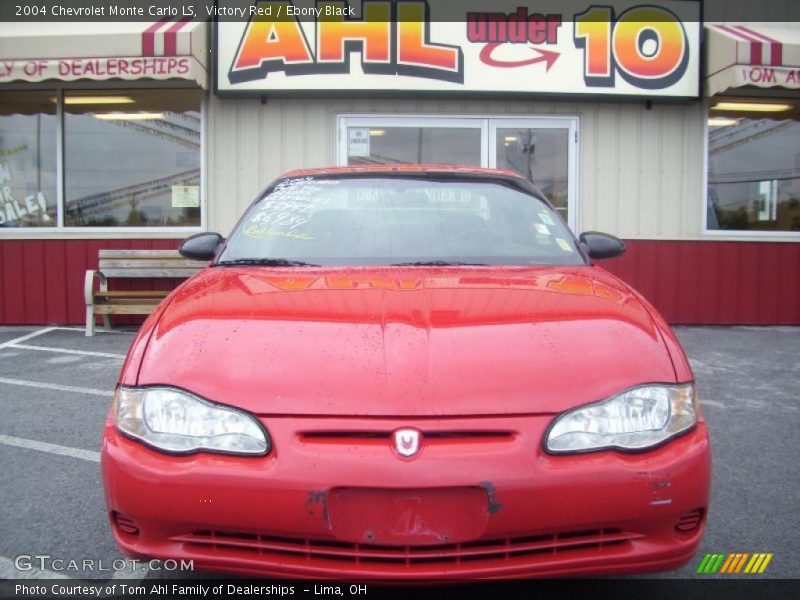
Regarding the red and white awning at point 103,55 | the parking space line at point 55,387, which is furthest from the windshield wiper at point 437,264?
the red and white awning at point 103,55

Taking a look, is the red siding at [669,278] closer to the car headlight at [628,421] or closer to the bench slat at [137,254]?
the bench slat at [137,254]

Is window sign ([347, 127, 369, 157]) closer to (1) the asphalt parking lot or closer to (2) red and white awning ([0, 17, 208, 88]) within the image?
(2) red and white awning ([0, 17, 208, 88])

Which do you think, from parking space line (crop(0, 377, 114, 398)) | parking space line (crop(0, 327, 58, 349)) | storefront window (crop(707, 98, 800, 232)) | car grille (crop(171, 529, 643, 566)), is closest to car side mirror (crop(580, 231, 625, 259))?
car grille (crop(171, 529, 643, 566))

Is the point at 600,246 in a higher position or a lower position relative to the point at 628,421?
higher

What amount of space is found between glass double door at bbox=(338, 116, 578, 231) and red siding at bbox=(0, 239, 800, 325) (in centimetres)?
119

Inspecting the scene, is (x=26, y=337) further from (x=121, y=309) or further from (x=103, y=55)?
(x=103, y=55)

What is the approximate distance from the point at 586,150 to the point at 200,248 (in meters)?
5.89

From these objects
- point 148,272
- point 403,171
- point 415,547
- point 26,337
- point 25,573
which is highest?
point 403,171

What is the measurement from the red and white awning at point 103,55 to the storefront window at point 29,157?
42.6 inches

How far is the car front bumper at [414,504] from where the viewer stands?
164 centimetres

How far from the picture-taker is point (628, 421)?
1763 mm

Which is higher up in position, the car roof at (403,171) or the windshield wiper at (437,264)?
the car roof at (403,171)

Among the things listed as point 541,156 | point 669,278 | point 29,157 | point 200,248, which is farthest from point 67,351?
point 669,278

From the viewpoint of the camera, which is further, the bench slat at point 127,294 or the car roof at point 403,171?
the bench slat at point 127,294
